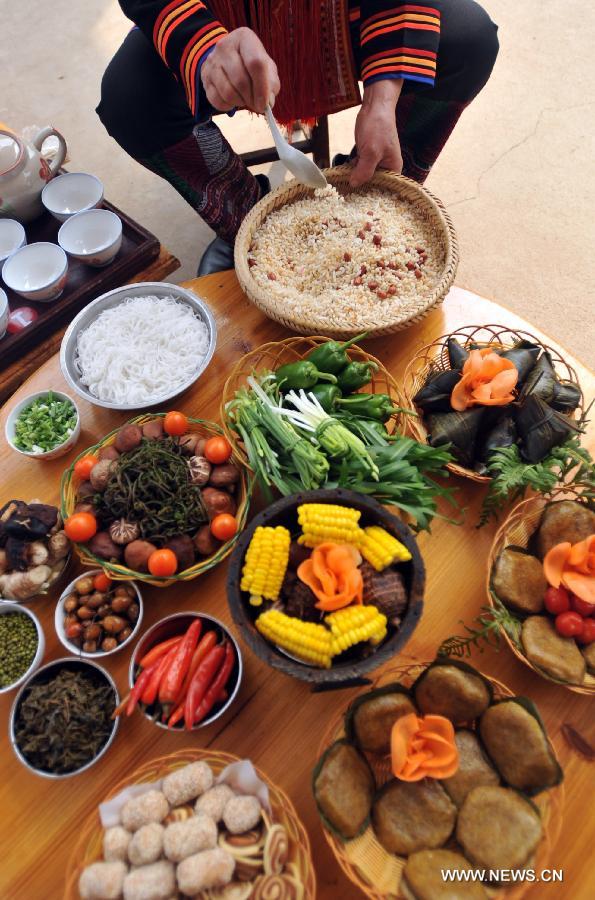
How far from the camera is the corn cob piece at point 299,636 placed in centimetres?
108

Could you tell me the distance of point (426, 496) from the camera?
1422mm

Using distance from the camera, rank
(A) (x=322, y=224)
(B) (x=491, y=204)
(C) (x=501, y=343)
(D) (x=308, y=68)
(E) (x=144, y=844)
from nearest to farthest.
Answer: (E) (x=144, y=844) < (C) (x=501, y=343) < (A) (x=322, y=224) < (D) (x=308, y=68) < (B) (x=491, y=204)

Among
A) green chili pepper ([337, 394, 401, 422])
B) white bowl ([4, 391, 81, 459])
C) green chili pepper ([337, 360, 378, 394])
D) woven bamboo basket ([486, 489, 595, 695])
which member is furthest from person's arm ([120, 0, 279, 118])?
woven bamboo basket ([486, 489, 595, 695])

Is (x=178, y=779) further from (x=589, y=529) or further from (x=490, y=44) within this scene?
(x=490, y=44)

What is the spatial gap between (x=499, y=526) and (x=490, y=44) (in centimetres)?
196

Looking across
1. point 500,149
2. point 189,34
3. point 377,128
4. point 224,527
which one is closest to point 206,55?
point 189,34

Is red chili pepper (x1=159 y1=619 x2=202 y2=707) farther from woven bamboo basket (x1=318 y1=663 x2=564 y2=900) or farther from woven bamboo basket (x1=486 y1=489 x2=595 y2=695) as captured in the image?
woven bamboo basket (x1=486 y1=489 x2=595 y2=695)

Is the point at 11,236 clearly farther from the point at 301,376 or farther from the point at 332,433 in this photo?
the point at 332,433

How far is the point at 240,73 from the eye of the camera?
1702 millimetres

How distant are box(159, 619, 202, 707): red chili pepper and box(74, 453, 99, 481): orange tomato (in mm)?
533

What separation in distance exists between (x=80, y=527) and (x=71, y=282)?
1.29 meters

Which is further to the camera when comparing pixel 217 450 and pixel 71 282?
pixel 71 282

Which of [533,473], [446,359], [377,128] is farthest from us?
[377,128]

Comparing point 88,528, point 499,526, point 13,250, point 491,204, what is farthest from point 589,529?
point 491,204
